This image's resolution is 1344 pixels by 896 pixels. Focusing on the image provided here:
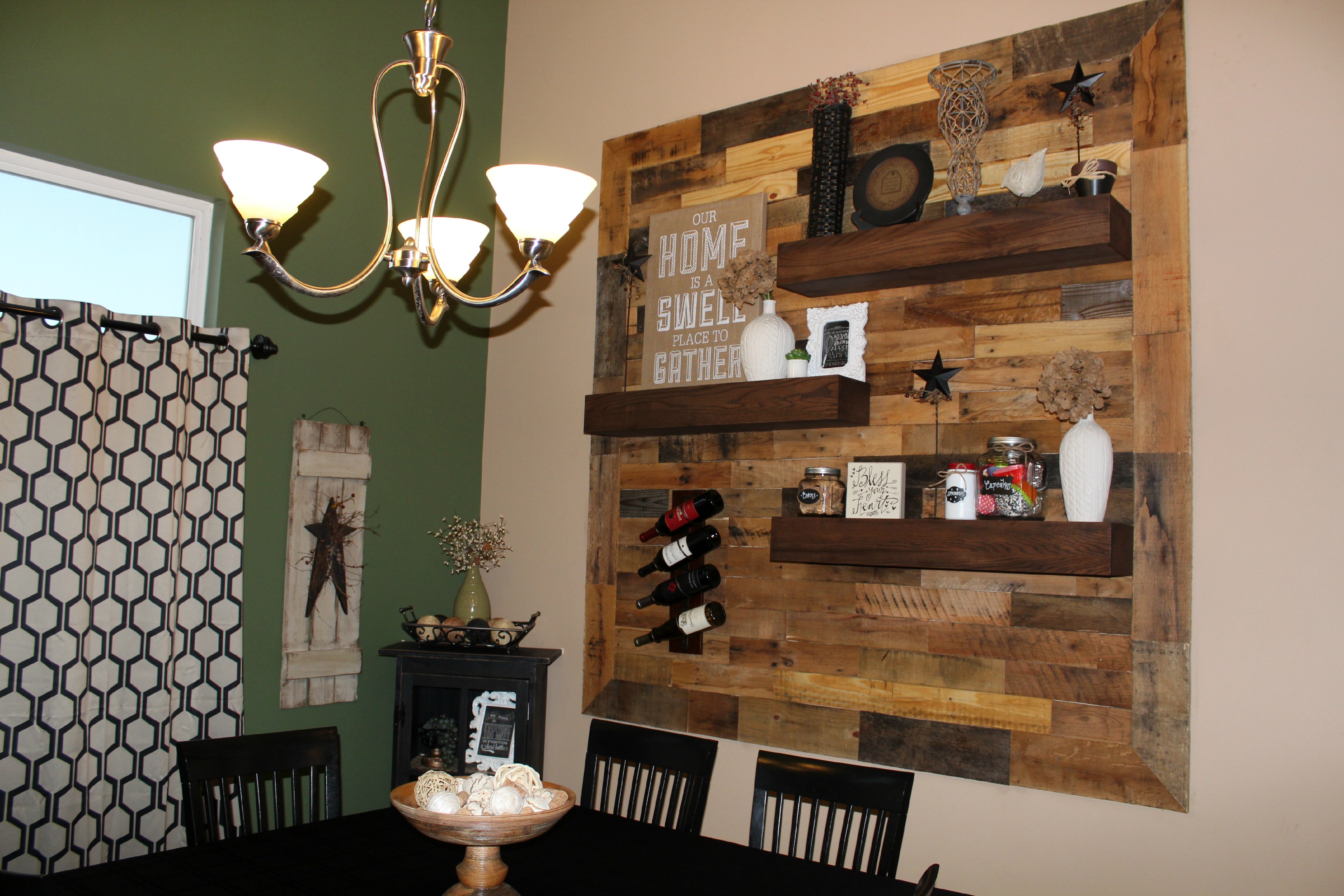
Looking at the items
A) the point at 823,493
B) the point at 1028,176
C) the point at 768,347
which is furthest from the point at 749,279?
the point at 1028,176

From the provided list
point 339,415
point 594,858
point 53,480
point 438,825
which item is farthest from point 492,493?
point 438,825

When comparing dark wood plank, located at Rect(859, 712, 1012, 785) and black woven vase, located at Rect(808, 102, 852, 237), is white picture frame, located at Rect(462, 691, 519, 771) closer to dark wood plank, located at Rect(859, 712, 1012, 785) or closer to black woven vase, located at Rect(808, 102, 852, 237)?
dark wood plank, located at Rect(859, 712, 1012, 785)

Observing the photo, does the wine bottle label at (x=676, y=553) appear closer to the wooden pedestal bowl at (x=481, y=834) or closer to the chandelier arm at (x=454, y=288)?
the chandelier arm at (x=454, y=288)

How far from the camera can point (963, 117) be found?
2566 millimetres

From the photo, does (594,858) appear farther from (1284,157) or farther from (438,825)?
(1284,157)

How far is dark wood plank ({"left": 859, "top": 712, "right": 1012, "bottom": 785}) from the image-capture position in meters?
2.48

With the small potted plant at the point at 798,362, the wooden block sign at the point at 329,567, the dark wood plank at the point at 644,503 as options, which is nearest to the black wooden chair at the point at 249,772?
the wooden block sign at the point at 329,567

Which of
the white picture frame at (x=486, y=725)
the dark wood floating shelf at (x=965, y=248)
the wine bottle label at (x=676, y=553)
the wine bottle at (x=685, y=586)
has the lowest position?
the white picture frame at (x=486, y=725)

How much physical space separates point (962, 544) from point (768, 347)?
801 mm

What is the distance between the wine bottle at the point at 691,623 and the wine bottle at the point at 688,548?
159 millimetres

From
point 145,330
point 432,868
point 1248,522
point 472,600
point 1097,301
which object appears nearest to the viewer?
point 432,868

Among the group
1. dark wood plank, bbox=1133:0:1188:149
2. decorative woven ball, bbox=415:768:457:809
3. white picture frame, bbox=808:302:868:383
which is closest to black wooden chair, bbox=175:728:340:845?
decorative woven ball, bbox=415:768:457:809

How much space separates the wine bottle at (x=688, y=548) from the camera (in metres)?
2.94

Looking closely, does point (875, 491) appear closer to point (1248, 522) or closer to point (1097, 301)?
point (1097, 301)
